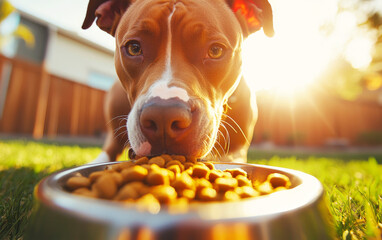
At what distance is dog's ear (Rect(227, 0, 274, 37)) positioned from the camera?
2.49 metres

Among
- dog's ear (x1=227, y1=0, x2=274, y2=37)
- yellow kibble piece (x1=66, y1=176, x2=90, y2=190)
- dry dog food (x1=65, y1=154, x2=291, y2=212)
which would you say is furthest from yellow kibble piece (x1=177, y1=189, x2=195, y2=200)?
dog's ear (x1=227, y1=0, x2=274, y2=37)

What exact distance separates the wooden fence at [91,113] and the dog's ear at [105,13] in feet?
24.8

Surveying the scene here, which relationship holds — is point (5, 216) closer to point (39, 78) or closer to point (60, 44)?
point (39, 78)

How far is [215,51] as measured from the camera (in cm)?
193

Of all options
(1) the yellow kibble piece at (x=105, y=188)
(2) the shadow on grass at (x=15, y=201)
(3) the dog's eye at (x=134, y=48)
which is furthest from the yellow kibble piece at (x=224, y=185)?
(3) the dog's eye at (x=134, y=48)

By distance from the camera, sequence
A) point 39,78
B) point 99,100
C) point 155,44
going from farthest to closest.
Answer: point 99,100, point 39,78, point 155,44

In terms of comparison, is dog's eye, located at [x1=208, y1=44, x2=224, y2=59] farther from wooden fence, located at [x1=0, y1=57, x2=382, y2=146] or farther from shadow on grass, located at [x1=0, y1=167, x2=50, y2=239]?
wooden fence, located at [x1=0, y1=57, x2=382, y2=146]

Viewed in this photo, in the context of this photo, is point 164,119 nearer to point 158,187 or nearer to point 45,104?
point 158,187

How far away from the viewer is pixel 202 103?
1.57m

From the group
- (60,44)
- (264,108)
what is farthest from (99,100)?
(264,108)

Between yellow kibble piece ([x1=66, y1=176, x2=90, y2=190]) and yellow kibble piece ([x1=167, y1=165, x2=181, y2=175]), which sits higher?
yellow kibble piece ([x1=167, y1=165, x2=181, y2=175])

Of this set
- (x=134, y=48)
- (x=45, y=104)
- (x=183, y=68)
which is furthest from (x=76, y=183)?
(x=45, y=104)

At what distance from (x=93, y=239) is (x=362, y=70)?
15554 millimetres

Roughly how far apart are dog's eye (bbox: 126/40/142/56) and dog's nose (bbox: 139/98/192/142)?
70 cm
